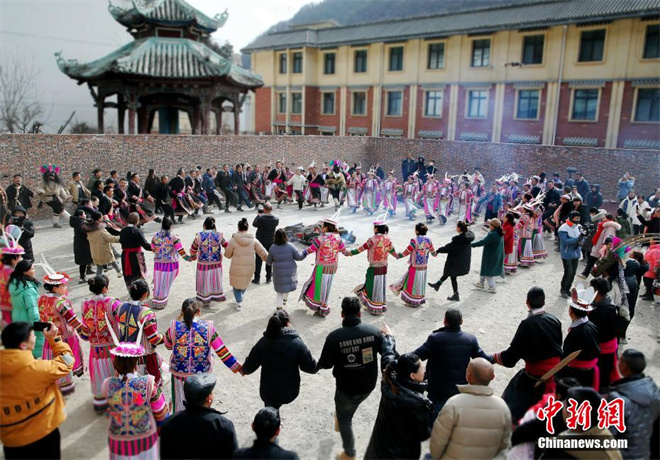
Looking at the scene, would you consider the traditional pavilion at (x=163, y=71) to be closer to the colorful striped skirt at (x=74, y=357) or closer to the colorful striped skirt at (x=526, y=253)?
the colorful striped skirt at (x=526, y=253)

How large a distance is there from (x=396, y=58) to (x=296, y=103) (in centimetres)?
814

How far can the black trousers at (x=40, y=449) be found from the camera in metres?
3.59

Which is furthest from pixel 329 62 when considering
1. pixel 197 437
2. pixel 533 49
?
pixel 197 437

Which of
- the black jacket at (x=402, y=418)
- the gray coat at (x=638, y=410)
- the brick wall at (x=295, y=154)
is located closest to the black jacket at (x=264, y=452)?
the black jacket at (x=402, y=418)

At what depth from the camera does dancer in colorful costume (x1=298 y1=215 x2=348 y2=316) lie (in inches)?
321

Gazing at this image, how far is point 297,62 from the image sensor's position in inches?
1398

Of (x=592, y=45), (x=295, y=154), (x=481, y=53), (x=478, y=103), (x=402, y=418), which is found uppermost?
(x=481, y=53)

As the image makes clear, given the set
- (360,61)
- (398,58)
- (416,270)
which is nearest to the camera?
(416,270)

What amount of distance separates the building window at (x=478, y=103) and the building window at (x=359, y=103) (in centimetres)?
726

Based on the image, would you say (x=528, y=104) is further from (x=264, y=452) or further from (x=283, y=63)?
(x=264, y=452)

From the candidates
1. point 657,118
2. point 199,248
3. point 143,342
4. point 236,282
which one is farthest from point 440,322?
point 657,118

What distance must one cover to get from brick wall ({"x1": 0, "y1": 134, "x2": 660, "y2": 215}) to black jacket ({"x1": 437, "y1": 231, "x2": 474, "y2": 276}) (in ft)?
39.6

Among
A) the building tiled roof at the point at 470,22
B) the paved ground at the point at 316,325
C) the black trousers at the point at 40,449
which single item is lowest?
the paved ground at the point at 316,325

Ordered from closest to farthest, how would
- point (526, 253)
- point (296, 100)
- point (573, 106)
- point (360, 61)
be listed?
1. point (526, 253)
2. point (573, 106)
3. point (360, 61)
4. point (296, 100)
